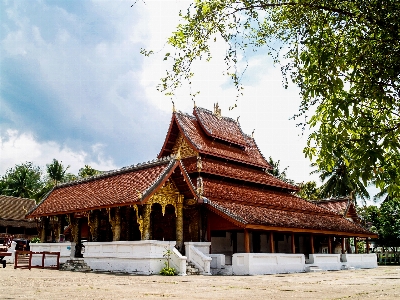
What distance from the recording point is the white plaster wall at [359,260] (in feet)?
78.1

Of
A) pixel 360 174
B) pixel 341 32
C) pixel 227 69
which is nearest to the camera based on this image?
pixel 360 174

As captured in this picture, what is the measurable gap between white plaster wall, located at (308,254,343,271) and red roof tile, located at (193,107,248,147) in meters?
8.16

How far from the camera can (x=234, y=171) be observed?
882 inches

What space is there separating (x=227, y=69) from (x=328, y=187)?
125 feet

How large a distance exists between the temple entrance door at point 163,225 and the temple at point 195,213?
0.05 m

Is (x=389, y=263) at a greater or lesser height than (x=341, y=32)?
lesser

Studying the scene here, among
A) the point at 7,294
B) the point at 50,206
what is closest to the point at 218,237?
the point at 50,206

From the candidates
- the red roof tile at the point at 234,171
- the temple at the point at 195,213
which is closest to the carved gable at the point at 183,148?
the temple at the point at 195,213

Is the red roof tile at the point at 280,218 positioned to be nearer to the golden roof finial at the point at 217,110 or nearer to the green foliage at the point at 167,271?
the green foliage at the point at 167,271

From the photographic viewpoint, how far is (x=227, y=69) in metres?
6.84

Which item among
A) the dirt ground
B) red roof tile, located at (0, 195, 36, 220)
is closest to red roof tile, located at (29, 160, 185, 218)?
the dirt ground

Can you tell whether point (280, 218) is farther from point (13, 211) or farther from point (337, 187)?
point (13, 211)

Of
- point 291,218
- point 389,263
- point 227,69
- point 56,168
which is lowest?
point 389,263

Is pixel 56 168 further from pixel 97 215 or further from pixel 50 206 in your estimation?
pixel 97 215
